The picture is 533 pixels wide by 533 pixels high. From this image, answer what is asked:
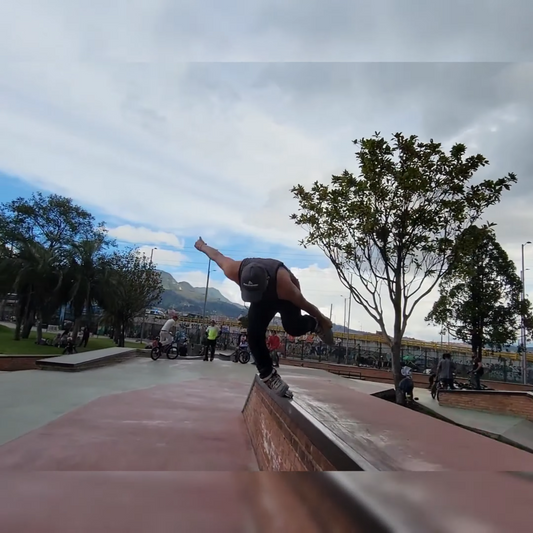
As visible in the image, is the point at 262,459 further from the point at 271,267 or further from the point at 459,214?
the point at 459,214

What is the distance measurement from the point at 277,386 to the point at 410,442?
5.29 ft

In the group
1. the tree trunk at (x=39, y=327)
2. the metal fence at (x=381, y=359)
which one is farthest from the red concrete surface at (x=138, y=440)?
the metal fence at (x=381, y=359)

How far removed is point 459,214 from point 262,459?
30.7ft

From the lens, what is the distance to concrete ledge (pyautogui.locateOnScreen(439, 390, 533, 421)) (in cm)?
1105

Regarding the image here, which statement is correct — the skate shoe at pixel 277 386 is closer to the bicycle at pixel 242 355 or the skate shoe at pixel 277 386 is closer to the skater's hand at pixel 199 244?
the skater's hand at pixel 199 244

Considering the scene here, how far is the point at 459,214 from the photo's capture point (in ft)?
36.3

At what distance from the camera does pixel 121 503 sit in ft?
3.41

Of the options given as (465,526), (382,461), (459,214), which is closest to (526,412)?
(459,214)

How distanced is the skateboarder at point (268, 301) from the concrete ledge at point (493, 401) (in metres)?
9.95

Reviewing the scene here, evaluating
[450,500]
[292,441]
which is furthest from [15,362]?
[450,500]

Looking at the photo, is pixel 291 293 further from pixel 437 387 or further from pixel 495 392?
pixel 437 387

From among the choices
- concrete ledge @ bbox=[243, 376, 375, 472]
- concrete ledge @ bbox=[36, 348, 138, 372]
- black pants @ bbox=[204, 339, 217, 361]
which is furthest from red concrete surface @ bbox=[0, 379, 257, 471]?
black pants @ bbox=[204, 339, 217, 361]

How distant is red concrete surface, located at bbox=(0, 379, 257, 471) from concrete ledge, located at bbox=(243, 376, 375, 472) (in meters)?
0.22

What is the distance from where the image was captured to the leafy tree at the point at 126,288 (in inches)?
1001
